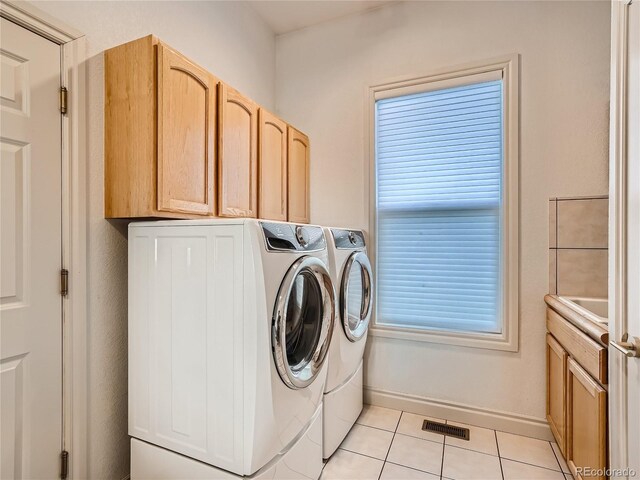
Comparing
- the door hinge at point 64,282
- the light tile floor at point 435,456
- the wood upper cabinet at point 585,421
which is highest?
the door hinge at point 64,282

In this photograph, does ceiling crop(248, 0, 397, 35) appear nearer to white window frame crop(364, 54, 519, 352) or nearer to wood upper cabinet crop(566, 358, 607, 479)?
white window frame crop(364, 54, 519, 352)

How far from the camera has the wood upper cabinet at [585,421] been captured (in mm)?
1240

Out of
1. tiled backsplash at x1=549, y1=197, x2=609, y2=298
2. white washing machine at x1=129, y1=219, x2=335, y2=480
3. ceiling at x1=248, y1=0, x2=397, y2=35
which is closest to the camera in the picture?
white washing machine at x1=129, y1=219, x2=335, y2=480

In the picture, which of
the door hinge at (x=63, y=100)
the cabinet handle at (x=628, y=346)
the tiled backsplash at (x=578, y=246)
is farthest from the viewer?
the tiled backsplash at (x=578, y=246)

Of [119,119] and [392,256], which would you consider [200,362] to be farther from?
[392,256]

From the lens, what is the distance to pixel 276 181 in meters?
2.27

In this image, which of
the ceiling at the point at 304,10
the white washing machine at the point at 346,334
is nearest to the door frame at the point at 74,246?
the white washing machine at the point at 346,334

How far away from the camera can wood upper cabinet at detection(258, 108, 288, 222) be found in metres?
2.10

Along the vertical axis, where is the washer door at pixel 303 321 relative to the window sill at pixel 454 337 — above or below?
above

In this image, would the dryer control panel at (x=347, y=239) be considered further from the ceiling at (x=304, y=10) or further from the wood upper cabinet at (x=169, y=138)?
the ceiling at (x=304, y=10)

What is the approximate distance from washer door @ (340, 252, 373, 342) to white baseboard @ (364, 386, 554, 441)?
649 millimetres

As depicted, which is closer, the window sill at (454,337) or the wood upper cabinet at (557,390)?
the wood upper cabinet at (557,390)

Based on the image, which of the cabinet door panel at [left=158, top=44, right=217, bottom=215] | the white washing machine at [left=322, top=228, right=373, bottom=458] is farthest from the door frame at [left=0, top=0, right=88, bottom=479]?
the white washing machine at [left=322, top=228, right=373, bottom=458]

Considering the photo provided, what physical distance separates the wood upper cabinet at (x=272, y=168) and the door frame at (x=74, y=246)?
93 cm
